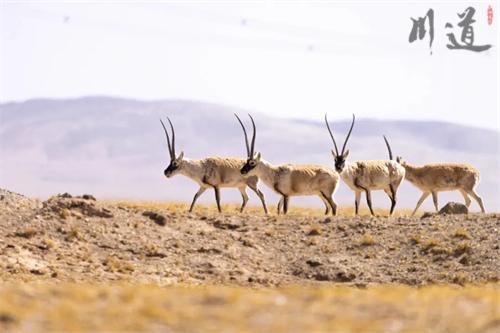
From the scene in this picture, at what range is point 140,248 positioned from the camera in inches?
1200

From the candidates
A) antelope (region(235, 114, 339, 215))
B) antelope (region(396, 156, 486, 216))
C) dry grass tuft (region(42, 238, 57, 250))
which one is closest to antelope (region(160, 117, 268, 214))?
antelope (region(235, 114, 339, 215))

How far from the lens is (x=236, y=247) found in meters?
31.0

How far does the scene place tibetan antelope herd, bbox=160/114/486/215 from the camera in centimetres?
3581

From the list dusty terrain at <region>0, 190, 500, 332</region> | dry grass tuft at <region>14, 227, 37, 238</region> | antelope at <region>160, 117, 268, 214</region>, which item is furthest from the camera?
antelope at <region>160, 117, 268, 214</region>

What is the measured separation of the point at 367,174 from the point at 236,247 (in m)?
8.18

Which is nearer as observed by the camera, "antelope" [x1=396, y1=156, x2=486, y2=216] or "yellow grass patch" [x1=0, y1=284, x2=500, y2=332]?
"yellow grass patch" [x1=0, y1=284, x2=500, y2=332]

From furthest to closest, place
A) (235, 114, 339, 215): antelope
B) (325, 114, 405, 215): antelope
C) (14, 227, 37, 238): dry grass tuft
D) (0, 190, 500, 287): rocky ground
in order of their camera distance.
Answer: (325, 114, 405, 215): antelope, (235, 114, 339, 215): antelope, (14, 227, 37, 238): dry grass tuft, (0, 190, 500, 287): rocky ground

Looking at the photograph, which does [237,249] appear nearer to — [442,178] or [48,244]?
[48,244]

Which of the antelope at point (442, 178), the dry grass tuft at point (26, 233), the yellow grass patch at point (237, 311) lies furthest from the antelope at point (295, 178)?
the yellow grass patch at point (237, 311)

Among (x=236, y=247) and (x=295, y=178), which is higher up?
(x=295, y=178)

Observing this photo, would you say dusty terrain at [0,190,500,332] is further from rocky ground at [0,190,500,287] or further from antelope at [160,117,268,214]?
antelope at [160,117,268,214]

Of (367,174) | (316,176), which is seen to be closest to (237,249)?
(316,176)

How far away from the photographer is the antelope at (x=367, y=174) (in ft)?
122

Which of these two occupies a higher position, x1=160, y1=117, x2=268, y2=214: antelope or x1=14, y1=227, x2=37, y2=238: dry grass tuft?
x1=160, y1=117, x2=268, y2=214: antelope
